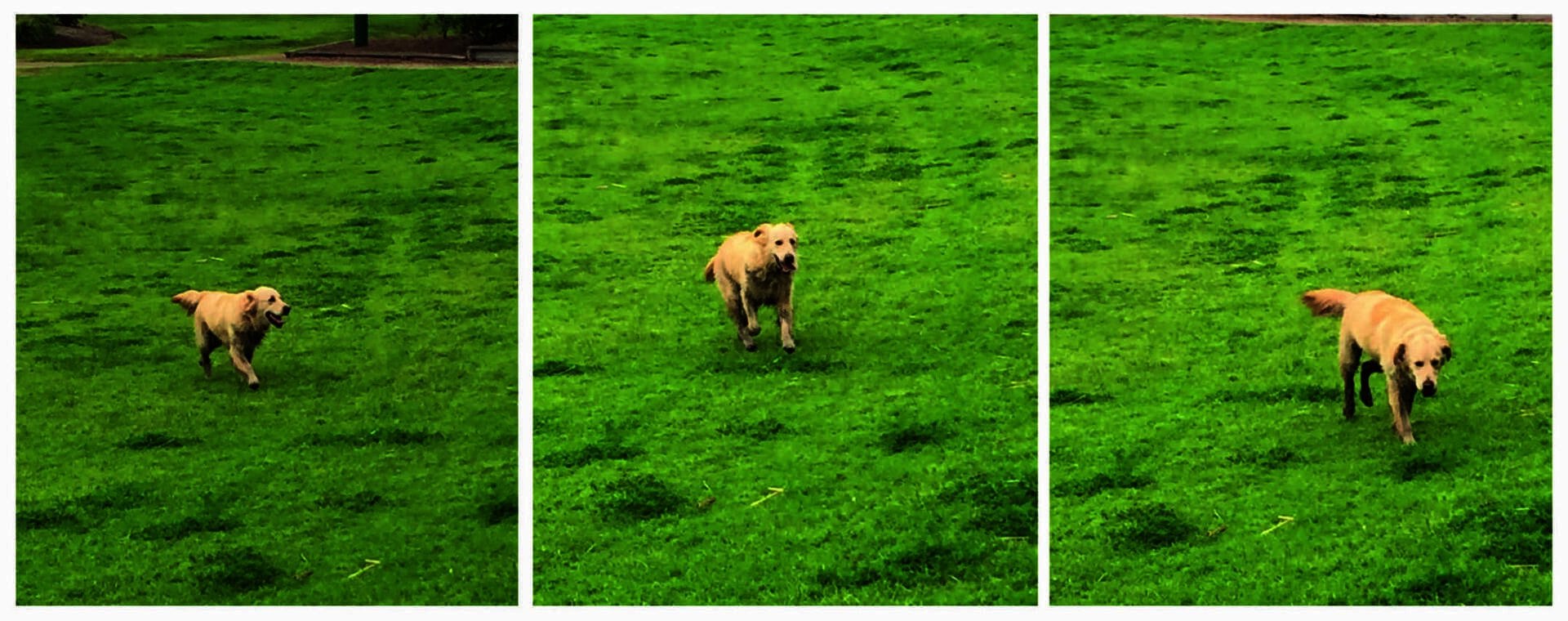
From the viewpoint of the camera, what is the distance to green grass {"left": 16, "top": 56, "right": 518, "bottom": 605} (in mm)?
5293

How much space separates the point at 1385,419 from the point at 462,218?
2990 mm

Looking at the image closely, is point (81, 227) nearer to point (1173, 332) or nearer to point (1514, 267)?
point (1173, 332)

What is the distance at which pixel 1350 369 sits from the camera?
5.37 metres

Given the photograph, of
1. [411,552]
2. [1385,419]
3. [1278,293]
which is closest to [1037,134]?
[1278,293]

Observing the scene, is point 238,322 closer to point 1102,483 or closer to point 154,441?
point 154,441

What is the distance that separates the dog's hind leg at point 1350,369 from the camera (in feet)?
17.6

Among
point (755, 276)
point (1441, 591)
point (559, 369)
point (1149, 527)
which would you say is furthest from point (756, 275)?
point (1441, 591)

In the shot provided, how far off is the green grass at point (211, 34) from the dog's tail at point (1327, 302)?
3.01 meters

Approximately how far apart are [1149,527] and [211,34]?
335cm

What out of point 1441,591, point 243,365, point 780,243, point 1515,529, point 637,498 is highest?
point 780,243

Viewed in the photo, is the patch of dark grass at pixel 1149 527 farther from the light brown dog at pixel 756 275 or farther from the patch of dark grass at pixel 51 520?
the patch of dark grass at pixel 51 520

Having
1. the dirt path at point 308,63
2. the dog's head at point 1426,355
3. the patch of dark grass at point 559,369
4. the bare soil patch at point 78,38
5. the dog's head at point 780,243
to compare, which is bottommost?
the patch of dark grass at point 559,369

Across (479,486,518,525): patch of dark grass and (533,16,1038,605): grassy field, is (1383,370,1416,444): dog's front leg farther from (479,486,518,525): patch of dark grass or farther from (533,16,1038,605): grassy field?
(479,486,518,525): patch of dark grass

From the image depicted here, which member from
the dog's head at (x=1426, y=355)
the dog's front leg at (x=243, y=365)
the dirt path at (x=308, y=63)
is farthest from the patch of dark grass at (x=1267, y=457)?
the dog's front leg at (x=243, y=365)
